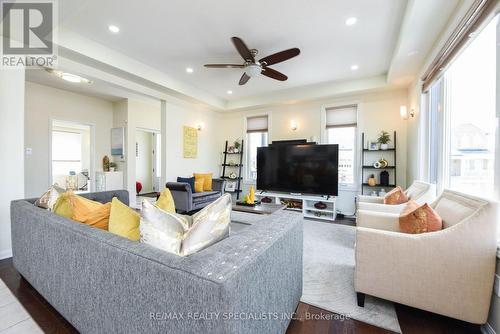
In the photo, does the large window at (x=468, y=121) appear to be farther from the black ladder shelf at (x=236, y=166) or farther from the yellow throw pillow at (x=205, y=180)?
the yellow throw pillow at (x=205, y=180)

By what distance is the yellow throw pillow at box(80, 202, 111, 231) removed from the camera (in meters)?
1.33

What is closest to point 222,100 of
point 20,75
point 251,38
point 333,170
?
point 251,38

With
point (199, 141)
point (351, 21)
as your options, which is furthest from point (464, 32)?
point (199, 141)

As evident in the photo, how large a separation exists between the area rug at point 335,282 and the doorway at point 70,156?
7.80 metres

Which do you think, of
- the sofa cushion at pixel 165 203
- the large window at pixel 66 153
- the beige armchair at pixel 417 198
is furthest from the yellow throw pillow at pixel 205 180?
the large window at pixel 66 153

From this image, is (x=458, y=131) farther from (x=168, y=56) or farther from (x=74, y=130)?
(x=74, y=130)

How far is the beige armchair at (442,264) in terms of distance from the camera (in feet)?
4.32

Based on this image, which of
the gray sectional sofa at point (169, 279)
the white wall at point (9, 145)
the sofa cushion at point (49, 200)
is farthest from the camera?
the white wall at point (9, 145)

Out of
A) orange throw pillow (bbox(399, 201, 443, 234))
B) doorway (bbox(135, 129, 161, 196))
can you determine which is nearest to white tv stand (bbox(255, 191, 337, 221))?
orange throw pillow (bbox(399, 201, 443, 234))

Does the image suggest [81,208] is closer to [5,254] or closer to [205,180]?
[5,254]

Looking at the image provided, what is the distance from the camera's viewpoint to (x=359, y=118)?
4500 mm

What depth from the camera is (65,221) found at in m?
1.31

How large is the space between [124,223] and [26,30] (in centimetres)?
304

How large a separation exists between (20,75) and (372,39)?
174 inches
